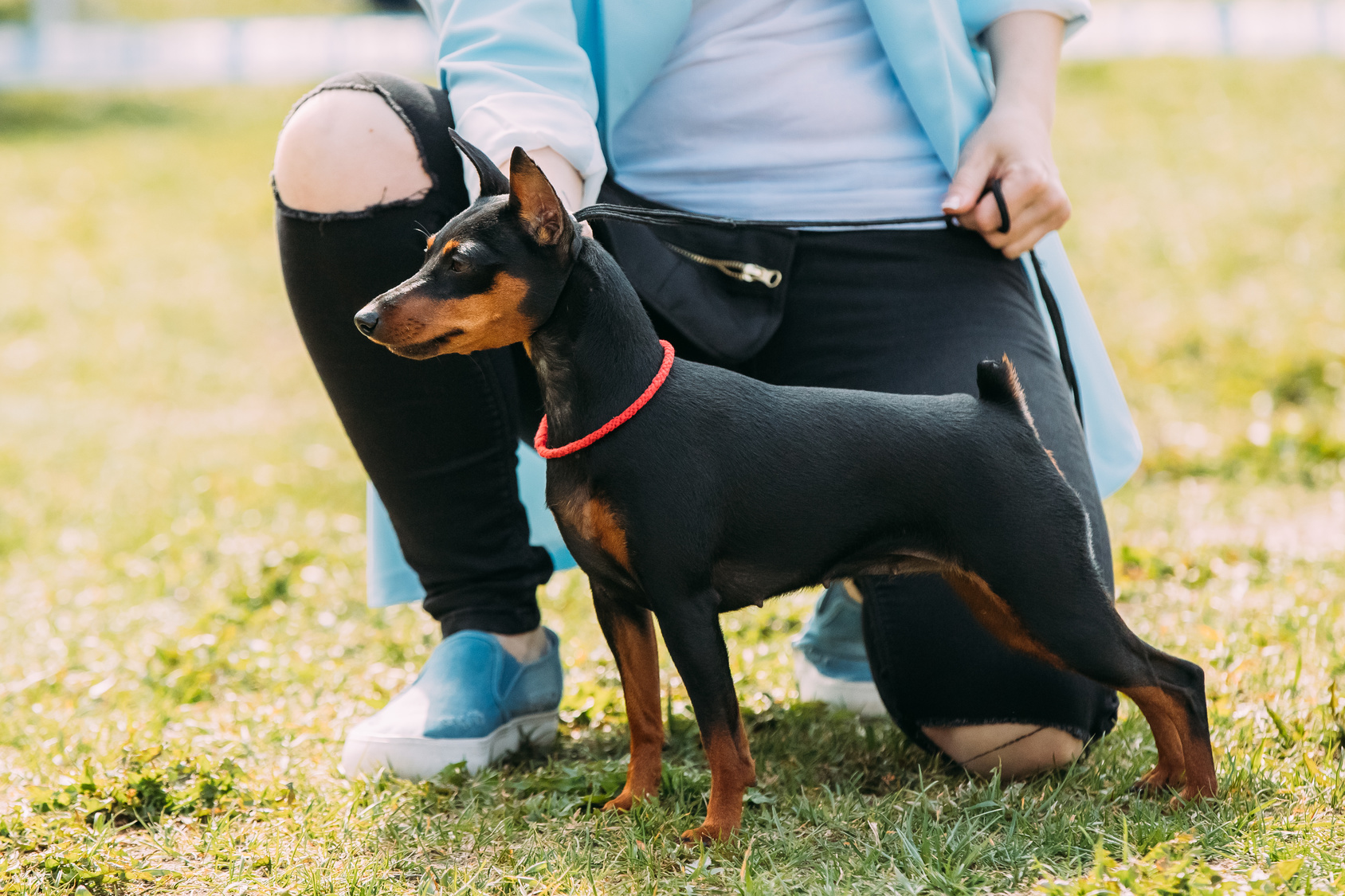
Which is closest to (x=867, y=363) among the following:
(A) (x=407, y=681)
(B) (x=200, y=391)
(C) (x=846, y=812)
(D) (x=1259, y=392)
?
(C) (x=846, y=812)

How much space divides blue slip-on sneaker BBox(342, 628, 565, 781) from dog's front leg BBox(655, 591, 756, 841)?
62cm

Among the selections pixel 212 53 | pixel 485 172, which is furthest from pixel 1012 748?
pixel 212 53

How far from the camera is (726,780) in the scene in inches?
74.0

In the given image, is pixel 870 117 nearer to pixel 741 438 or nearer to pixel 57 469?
pixel 741 438

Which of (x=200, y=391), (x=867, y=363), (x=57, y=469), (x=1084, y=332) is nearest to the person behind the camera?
(x=867, y=363)

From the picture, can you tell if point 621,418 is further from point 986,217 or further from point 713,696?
point 986,217

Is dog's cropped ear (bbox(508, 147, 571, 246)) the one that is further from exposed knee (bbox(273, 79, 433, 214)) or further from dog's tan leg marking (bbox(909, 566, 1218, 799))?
dog's tan leg marking (bbox(909, 566, 1218, 799))

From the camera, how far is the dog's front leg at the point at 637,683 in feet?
6.65

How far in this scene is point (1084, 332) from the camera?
8.77 ft

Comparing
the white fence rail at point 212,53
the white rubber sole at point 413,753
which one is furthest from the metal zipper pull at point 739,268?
the white fence rail at point 212,53

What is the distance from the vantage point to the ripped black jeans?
7.43 ft

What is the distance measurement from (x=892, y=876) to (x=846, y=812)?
0.22m

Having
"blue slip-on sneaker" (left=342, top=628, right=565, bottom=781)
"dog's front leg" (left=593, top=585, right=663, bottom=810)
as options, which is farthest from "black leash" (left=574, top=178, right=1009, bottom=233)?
"blue slip-on sneaker" (left=342, top=628, right=565, bottom=781)

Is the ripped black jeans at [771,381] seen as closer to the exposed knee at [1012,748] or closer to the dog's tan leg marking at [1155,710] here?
the exposed knee at [1012,748]
